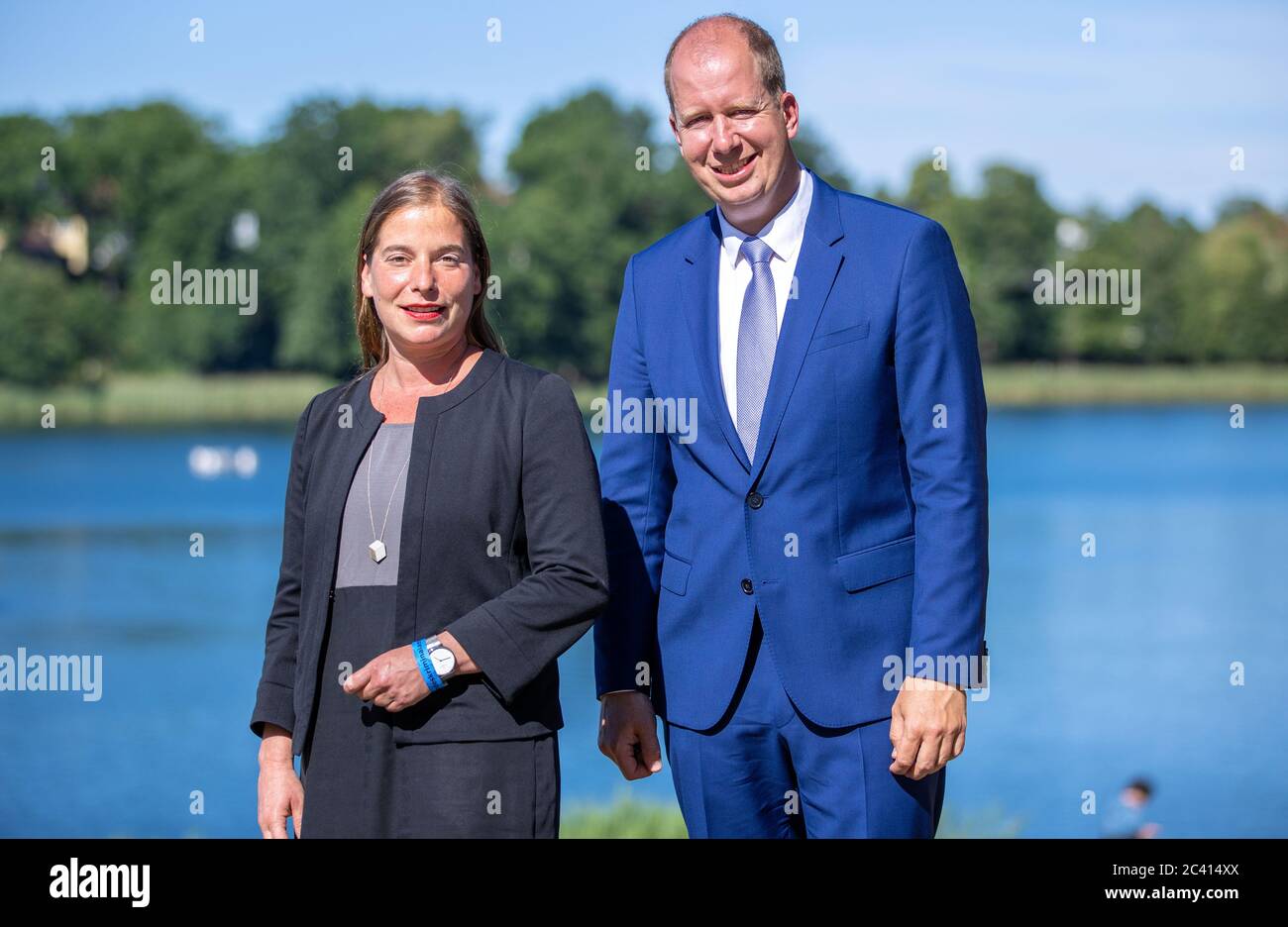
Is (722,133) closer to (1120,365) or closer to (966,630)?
(966,630)

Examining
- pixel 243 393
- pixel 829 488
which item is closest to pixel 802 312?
pixel 829 488

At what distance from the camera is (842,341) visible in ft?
9.69

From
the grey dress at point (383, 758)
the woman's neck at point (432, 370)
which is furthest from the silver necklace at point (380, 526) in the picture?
the woman's neck at point (432, 370)

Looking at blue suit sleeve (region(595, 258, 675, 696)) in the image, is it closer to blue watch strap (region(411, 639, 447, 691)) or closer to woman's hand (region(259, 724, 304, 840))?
blue watch strap (region(411, 639, 447, 691))

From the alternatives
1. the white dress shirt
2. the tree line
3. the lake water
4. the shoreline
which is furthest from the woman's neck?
the tree line

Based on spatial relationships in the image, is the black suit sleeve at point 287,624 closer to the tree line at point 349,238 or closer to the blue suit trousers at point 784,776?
the blue suit trousers at point 784,776

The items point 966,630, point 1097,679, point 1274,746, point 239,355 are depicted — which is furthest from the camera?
point 239,355

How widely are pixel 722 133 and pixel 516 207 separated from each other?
50361 mm

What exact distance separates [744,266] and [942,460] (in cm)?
59

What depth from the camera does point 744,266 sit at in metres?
3.11

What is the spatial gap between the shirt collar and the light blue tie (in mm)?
15

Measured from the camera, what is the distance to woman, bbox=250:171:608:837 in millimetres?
2777

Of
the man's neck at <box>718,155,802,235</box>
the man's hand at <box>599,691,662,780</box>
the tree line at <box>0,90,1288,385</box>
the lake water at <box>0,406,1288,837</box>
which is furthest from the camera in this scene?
the tree line at <box>0,90,1288,385</box>
